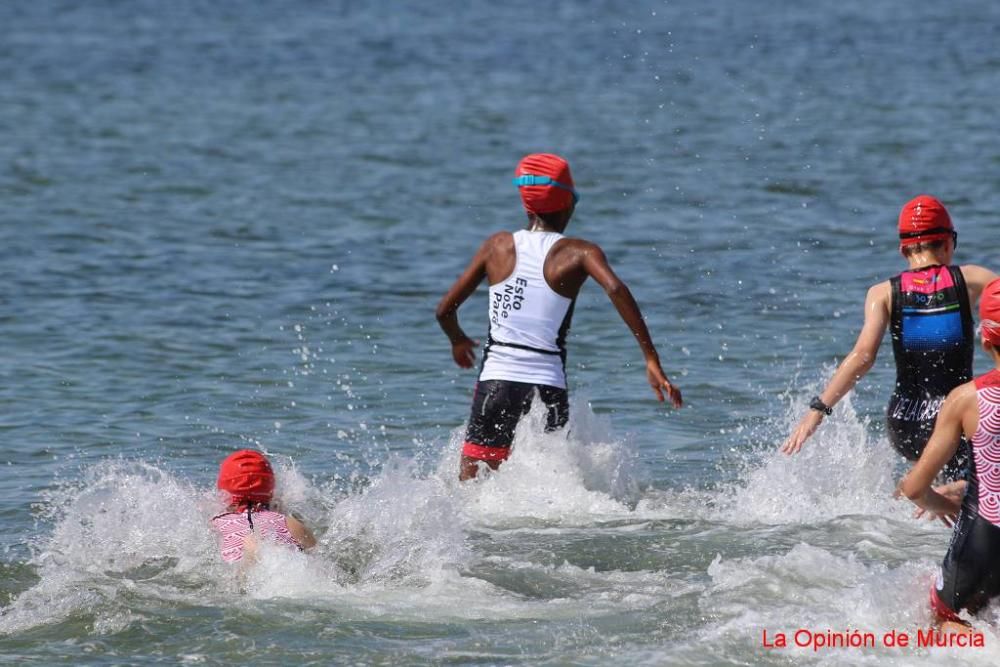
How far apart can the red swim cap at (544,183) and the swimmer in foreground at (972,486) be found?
3.04 metres

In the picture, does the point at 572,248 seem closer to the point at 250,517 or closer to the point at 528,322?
the point at 528,322

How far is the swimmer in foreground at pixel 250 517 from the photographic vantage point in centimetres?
796

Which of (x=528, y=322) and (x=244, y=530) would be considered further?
(x=528, y=322)

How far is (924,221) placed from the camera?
26.6 feet

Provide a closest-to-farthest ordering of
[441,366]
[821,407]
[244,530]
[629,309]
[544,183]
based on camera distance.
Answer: [244,530] → [821,407] → [629,309] → [544,183] → [441,366]

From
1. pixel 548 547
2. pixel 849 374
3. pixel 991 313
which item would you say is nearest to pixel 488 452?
pixel 548 547

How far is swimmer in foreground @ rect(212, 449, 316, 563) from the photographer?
796cm

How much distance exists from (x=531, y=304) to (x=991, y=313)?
10.7ft

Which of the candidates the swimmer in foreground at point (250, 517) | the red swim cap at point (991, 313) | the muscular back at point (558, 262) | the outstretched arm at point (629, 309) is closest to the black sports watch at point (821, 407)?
the outstretched arm at point (629, 309)

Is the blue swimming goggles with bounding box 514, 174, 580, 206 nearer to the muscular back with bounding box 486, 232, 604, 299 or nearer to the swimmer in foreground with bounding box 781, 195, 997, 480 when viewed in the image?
the muscular back with bounding box 486, 232, 604, 299

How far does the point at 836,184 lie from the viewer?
21438mm

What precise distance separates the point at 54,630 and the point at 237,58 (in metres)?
32.2

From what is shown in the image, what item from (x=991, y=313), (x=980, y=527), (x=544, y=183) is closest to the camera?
(x=991, y=313)

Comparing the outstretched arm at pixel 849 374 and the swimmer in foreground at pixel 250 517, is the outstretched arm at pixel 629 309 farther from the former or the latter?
the swimmer in foreground at pixel 250 517
